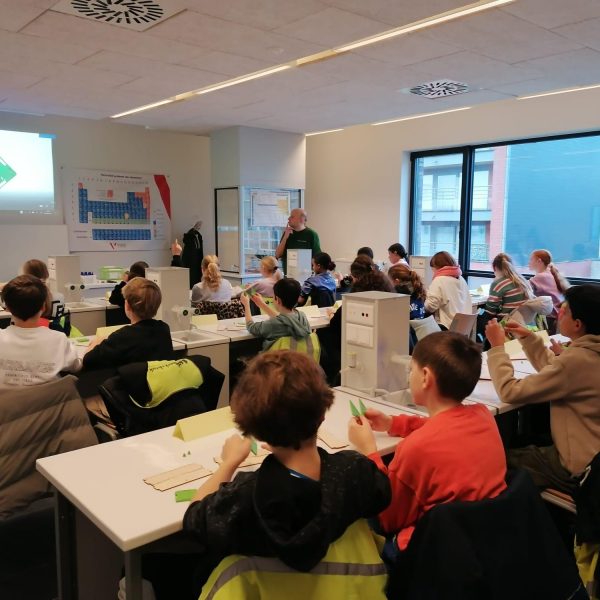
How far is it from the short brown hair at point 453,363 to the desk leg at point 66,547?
3.60 ft

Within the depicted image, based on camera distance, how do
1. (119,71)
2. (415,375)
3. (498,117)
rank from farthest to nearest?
(498,117) → (119,71) → (415,375)

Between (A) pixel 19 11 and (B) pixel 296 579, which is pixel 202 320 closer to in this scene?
(A) pixel 19 11

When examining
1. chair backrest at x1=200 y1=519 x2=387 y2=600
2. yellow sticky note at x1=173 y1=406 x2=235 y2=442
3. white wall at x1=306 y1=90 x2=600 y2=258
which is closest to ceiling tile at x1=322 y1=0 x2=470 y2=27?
yellow sticky note at x1=173 y1=406 x2=235 y2=442

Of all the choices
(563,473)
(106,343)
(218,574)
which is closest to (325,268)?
(106,343)

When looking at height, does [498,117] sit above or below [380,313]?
above

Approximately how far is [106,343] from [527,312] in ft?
11.7

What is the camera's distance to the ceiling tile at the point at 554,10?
10.5 feet

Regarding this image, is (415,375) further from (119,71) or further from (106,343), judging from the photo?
(119,71)

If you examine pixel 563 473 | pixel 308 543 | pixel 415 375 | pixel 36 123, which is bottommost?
pixel 563 473

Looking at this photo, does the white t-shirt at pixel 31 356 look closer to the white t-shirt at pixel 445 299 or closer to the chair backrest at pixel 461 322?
the chair backrest at pixel 461 322

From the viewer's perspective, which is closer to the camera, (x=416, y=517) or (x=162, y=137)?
(x=416, y=517)

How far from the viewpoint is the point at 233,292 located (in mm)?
5438

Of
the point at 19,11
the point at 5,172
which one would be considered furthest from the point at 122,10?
the point at 5,172

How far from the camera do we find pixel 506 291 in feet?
16.2
